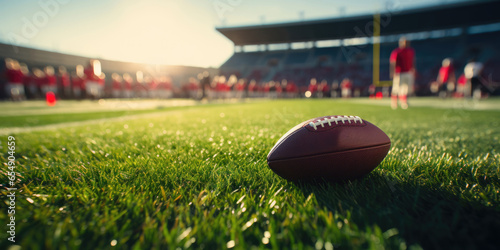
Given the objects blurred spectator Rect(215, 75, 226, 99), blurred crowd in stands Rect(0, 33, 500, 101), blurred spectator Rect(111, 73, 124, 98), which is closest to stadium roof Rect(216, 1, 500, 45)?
blurred crowd in stands Rect(0, 33, 500, 101)

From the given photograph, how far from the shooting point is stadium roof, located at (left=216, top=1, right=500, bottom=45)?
69.5 ft

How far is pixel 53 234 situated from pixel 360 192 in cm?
85

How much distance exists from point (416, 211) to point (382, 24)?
97.1 ft

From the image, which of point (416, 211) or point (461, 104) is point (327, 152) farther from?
point (461, 104)

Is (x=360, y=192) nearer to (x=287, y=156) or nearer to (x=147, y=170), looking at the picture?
(x=287, y=156)

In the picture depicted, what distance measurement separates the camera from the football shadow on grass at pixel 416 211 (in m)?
0.55

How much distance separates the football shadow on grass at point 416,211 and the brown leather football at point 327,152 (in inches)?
1.8

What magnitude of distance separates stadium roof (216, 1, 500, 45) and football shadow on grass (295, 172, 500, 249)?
24.0 metres

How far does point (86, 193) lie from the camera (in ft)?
2.69

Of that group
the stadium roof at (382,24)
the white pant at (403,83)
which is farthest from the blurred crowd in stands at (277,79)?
the white pant at (403,83)

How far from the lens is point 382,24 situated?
2505cm

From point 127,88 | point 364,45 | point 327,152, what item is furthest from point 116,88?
point 364,45

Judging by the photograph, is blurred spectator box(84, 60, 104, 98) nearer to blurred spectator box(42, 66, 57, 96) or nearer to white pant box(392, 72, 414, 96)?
blurred spectator box(42, 66, 57, 96)

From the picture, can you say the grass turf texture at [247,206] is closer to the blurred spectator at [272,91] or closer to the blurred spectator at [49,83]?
the blurred spectator at [49,83]
